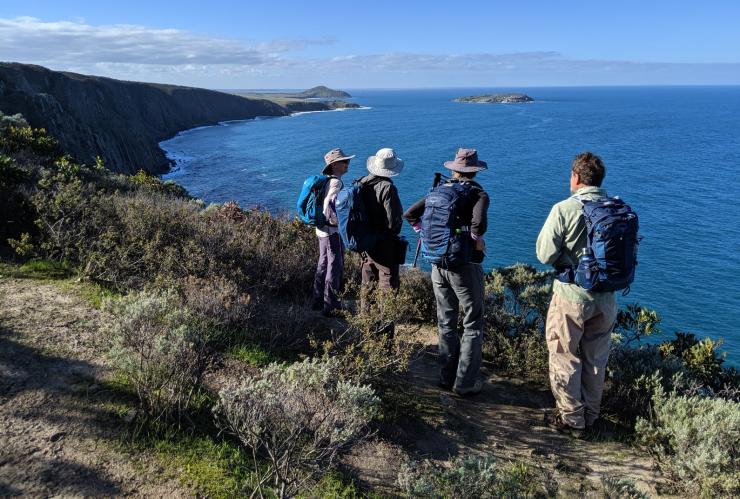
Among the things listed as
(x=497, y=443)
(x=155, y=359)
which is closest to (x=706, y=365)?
(x=497, y=443)

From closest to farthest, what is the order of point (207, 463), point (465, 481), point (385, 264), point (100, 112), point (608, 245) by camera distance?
point (465, 481) → point (207, 463) → point (608, 245) → point (385, 264) → point (100, 112)

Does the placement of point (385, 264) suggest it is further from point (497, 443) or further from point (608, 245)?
point (608, 245)

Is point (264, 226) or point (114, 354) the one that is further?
point (264, 226)

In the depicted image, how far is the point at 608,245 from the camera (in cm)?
376

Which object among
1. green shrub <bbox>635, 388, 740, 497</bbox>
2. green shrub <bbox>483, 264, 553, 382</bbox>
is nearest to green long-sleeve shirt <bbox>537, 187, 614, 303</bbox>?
green shrub <bbox>635, 388, 740, 497</bbox>

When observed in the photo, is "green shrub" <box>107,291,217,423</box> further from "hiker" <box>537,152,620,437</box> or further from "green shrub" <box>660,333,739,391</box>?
"green shrub" <box>660,333,739,391</box>

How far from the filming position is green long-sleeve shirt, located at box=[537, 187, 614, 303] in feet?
13.0

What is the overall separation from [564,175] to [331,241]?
3567 centimetres

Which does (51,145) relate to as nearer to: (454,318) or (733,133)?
(454,318)

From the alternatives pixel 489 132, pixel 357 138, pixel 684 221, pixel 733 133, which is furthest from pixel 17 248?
pixel 733 133

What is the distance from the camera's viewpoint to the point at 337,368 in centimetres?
378

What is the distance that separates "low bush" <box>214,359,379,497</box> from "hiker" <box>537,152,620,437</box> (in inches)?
76.9

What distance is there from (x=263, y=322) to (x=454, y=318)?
6.45 ft

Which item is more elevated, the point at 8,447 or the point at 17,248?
the point at 17,248
